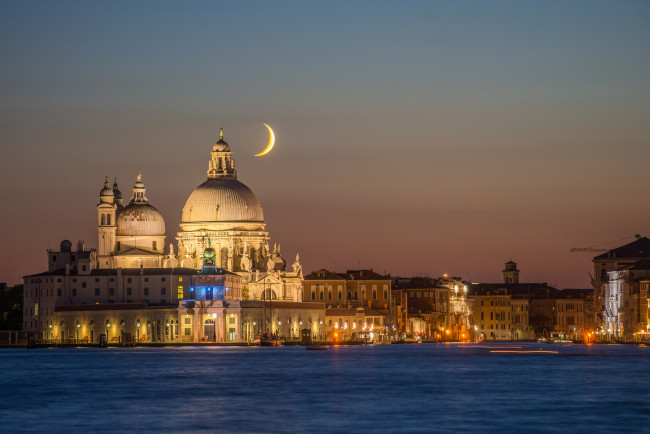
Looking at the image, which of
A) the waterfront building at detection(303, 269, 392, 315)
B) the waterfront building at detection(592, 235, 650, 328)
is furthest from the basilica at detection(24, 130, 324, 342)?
the waterfront building at detection(592, 235, 650, 328)

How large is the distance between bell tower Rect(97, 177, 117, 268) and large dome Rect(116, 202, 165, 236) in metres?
2.18

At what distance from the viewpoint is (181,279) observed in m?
136

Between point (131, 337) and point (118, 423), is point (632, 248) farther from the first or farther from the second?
point (118, 423)

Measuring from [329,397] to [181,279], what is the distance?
8069cm

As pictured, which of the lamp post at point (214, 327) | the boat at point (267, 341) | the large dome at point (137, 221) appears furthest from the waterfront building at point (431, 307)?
the lamp post at point (214, 327)

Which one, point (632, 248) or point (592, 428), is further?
point (632, 248)

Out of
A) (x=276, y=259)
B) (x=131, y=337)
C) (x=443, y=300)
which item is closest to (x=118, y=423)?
(x=131, y=337)

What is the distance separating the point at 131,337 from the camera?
13112 centimetres

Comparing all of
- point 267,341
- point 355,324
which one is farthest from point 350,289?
point 267,341

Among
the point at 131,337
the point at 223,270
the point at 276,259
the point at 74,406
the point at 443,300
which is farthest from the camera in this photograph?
the point at 443,300

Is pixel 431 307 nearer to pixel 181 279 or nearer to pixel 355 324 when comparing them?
pixel 355 324

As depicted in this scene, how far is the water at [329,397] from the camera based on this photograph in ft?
153

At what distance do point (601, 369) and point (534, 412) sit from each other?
28.4 metres

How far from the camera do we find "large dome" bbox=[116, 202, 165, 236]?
14662 centimetres
